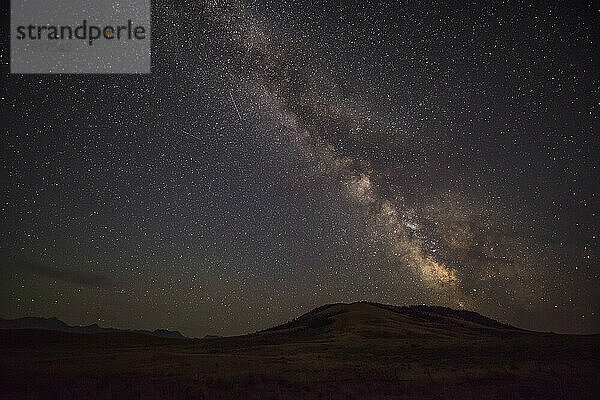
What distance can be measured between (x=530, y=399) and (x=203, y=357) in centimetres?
1647

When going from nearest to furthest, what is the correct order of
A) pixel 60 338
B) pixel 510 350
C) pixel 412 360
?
pixel 412 360 → pixel 510 350 → pixel 60 338

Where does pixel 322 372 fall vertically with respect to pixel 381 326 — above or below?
above

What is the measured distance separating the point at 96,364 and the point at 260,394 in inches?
389

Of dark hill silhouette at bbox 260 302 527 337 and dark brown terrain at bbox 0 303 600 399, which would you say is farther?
dark hill silhouette at bbox 260 302 527 337

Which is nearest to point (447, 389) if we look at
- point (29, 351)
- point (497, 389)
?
point (497, 389)

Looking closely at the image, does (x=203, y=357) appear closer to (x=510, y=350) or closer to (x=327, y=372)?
(x=327, y=372)

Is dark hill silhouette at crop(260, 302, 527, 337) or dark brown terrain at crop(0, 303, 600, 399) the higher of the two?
dark brown terrain at crop(0, 303, 600, 399)

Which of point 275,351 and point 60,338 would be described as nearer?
point 275,351

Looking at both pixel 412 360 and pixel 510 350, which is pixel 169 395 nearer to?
pixel 412 360

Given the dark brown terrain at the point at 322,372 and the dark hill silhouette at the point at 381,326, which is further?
the dark hill silhouette at the point at 381,326

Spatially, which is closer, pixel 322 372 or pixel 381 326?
pixel 322 372

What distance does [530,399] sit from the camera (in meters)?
17.1

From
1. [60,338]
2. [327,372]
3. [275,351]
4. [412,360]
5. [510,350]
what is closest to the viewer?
[327,372]

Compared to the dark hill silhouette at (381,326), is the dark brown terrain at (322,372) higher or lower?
higher
